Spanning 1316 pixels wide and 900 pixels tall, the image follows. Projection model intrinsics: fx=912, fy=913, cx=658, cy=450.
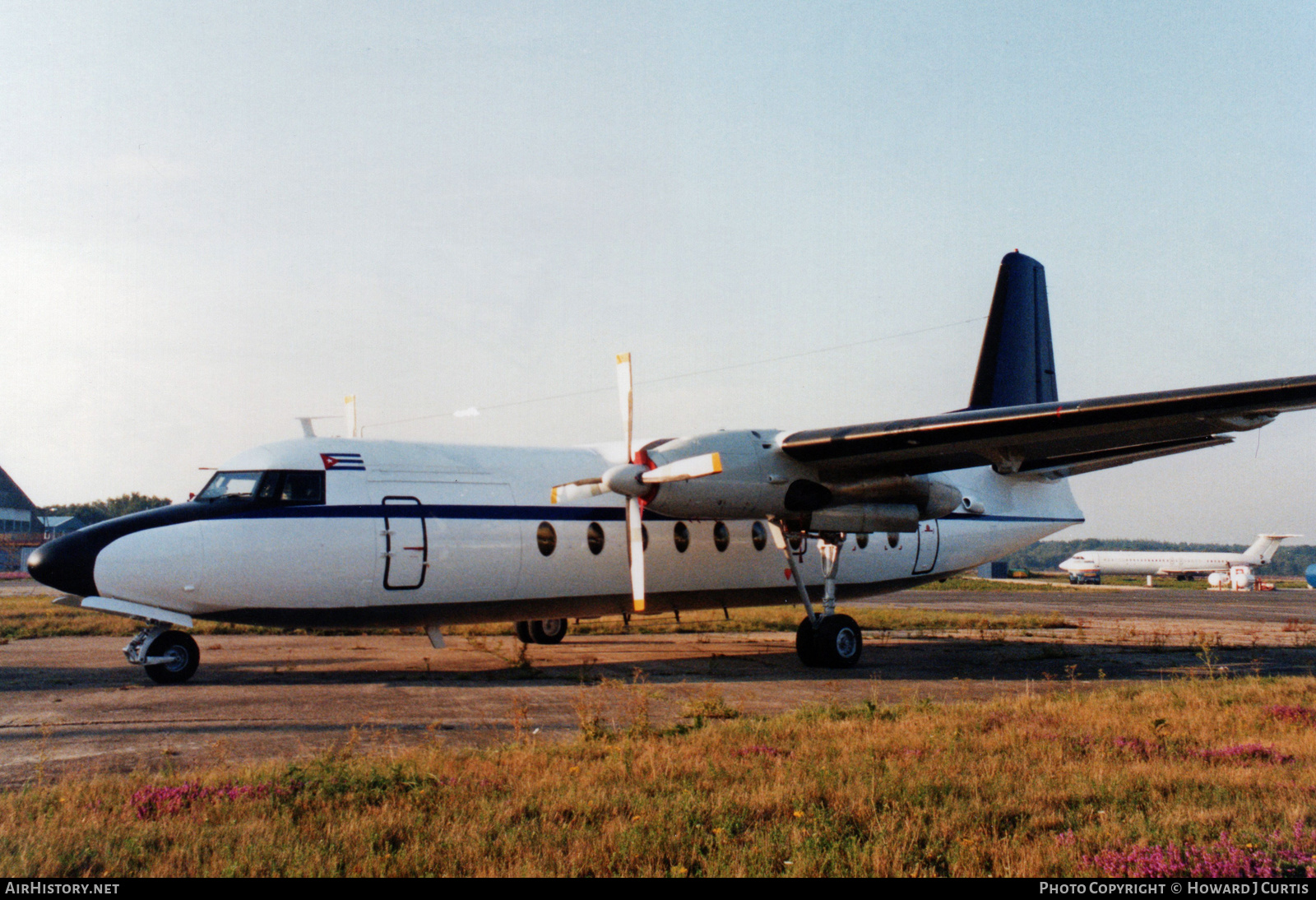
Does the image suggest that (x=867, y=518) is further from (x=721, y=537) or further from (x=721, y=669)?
(x=721, y=669)

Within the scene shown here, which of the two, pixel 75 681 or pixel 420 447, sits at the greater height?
pixel 420 447

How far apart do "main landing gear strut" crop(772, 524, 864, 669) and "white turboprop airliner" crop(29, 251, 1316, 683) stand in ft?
0.16

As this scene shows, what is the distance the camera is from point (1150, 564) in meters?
94.2

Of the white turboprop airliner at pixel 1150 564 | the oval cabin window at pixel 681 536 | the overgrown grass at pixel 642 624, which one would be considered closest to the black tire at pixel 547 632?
the overgrown grass at pixel 642 624

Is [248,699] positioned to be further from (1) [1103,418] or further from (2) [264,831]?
(1) [1103,418]

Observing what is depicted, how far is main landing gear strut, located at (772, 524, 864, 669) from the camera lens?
52.8 ft

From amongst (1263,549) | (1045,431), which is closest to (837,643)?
(1045,431)

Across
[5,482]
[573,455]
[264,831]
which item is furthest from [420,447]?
[5,482]

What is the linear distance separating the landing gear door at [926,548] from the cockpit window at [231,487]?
1344 cm

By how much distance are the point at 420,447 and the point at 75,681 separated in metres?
6.05

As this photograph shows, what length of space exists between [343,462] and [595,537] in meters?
4.47

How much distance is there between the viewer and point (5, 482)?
95000mm

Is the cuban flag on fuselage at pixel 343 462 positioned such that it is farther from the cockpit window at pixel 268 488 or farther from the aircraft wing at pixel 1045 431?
the aircraft wing at pixel 1045 431

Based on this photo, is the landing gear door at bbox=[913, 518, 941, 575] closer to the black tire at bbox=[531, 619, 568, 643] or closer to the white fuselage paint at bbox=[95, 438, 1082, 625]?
the white fuselage paint at bbox=[95, 438, 1082, 625]
